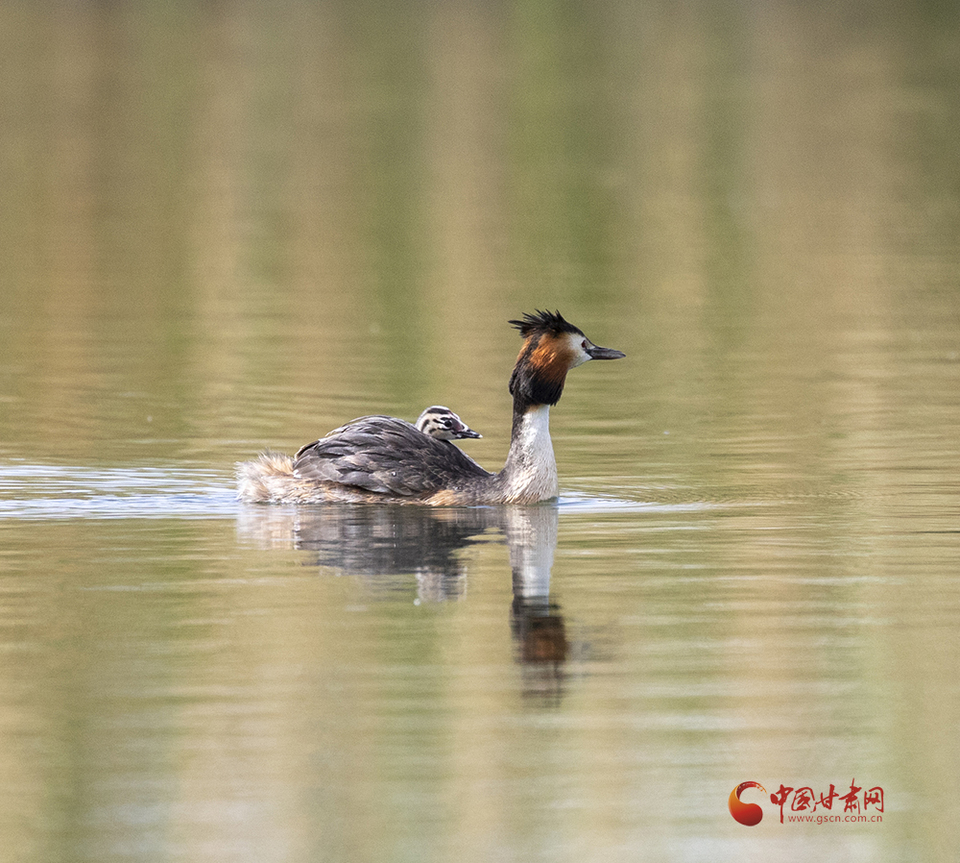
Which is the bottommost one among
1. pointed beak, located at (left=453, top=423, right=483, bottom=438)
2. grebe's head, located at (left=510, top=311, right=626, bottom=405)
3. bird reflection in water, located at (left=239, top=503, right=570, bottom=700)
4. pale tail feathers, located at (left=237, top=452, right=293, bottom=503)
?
bird reflection in water, located at (left=239, top=503, right=570, bottom=700)

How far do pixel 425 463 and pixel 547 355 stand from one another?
113 centimetres

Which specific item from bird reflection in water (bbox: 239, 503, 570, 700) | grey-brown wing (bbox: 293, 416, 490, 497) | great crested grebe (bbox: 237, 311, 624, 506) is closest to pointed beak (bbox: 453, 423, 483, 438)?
great crested grebe (bbox: 237, 311, 624, 506)

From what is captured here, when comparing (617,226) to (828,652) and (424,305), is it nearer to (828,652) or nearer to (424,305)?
(424,305)

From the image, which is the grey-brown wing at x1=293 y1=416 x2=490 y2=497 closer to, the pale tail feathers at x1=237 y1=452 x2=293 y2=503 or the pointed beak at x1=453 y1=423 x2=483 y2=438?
the pale tail feathers at x1=237 y1=452 x2=293 y2=503

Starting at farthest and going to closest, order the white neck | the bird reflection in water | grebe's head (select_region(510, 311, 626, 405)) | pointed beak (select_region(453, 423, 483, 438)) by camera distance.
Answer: pointed beak (select_region(453, 423, 483, 438)), grebe's head (select_region(510, 311, 626, 405)), the white neck, the bird reflection in water

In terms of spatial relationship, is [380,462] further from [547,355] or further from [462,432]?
[547,355]

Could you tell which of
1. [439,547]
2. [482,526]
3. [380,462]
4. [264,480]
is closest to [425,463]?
[380,462]

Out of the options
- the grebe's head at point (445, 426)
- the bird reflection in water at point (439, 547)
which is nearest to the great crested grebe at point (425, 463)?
the bird reflection in water at point (439, 547)

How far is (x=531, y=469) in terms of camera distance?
15164 millimetres

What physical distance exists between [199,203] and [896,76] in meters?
32.2

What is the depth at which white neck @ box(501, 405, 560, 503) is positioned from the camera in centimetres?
1516

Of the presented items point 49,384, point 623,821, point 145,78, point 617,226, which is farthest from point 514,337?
point 145,78

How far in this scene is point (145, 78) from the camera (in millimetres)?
62219

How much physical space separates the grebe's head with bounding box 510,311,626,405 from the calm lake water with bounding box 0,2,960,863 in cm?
77
